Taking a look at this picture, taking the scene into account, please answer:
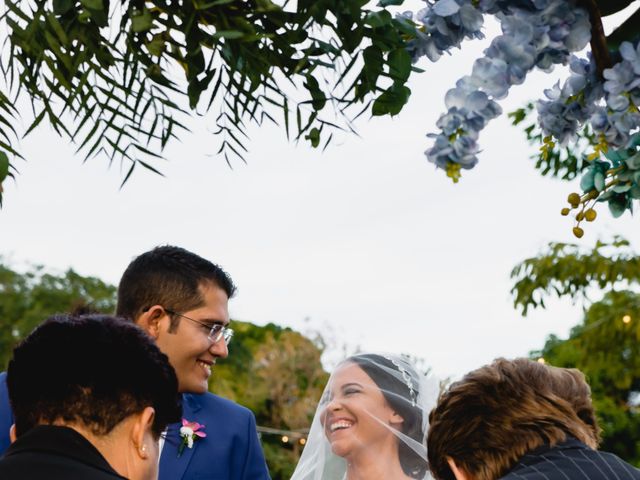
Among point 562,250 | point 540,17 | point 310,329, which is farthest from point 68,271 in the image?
point 540,17

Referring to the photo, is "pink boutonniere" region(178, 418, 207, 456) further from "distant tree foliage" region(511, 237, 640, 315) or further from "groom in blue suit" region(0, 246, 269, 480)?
"distant tree foliage" region(511, 237, 640, 315)

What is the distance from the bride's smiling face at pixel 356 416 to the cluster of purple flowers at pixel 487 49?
2.52 m

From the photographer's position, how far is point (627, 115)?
2.05 metres

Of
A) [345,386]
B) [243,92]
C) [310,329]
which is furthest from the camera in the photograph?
[310,329]

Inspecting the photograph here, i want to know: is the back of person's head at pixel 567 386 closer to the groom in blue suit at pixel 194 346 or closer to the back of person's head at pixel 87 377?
the back of person's head at pixel 87 377

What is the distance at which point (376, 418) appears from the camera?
453 cm

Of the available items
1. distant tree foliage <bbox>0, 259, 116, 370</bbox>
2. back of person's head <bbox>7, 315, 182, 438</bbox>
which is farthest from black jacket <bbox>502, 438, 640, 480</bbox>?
distant tree foliage <bbox>0, 259, 116, 370</bbox>

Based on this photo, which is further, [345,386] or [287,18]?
[345,386]

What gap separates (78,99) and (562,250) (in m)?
10.0

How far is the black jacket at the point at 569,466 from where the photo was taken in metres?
2.67

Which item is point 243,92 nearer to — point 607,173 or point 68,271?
point 607,173

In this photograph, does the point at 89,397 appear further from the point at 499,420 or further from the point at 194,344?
the point at 194,344

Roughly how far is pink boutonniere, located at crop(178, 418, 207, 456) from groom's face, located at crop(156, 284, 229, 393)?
8.2 inches

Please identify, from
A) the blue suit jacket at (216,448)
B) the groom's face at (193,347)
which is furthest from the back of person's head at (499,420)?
the blue suit jacket at (216,448)
